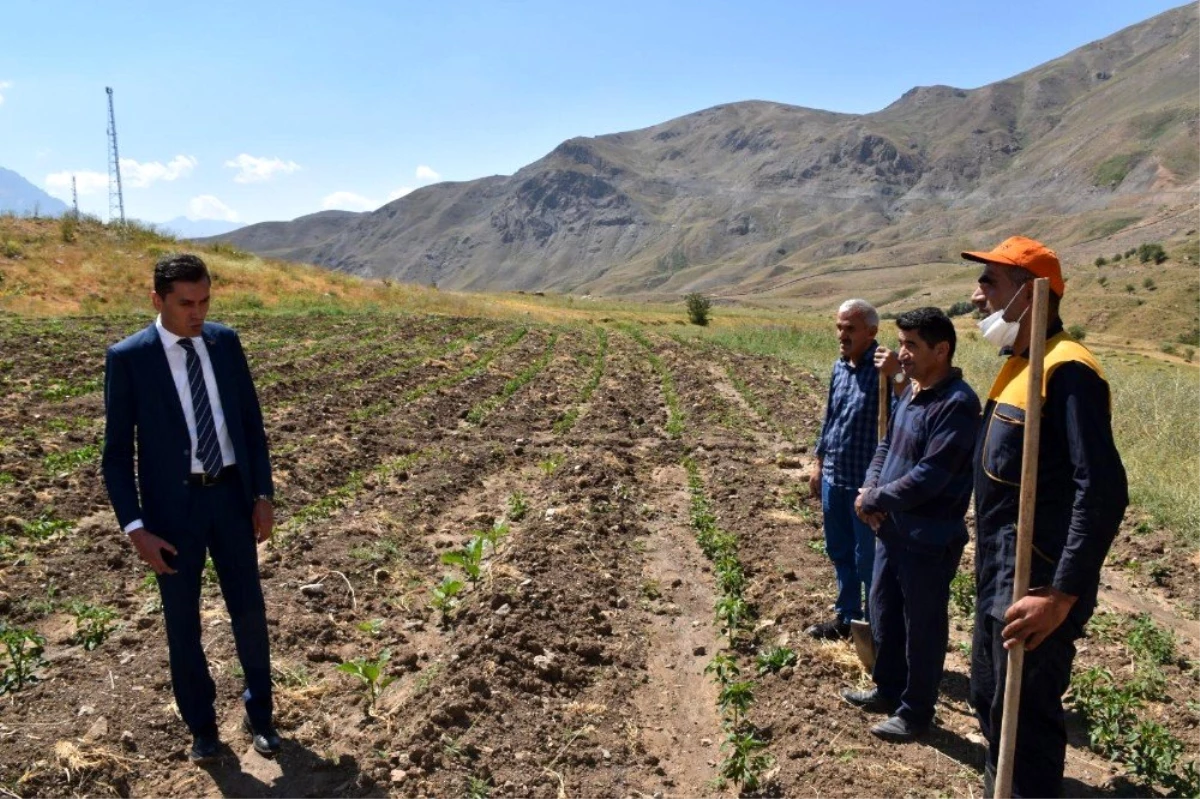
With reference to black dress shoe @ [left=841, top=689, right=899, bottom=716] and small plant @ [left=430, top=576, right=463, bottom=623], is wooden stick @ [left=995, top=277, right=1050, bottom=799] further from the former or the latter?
small plant @ [left=430, top=576, right=463, bottom=623]

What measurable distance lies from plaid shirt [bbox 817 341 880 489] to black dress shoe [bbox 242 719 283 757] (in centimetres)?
347

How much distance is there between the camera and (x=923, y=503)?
12.7 feet

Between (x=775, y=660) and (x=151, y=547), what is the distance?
137 inches

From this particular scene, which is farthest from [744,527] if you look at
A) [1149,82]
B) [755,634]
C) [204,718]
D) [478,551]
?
[1149,82]

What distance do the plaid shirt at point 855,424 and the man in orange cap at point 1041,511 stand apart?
1598 millimetres

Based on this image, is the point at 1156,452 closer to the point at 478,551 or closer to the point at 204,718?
the point at 478,551

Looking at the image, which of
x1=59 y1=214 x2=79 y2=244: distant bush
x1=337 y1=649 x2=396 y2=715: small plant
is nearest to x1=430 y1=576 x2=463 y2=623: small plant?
x1=337 y1=649 x2=396 y2=715: small plant

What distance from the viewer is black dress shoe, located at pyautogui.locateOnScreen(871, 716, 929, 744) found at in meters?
4.02

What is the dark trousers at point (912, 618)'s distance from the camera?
12.8 feet

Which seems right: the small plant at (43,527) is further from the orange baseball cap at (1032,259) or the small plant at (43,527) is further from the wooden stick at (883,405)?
the orange baseball cap at (1032,259)

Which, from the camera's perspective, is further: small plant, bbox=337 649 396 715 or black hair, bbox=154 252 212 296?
small plant, bbox=337 649 396 715

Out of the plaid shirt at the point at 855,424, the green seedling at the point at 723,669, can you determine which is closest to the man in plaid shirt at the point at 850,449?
the plaid shirt at the point at 855,424

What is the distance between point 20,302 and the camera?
24.6 meters

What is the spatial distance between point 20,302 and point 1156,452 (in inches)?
1167
